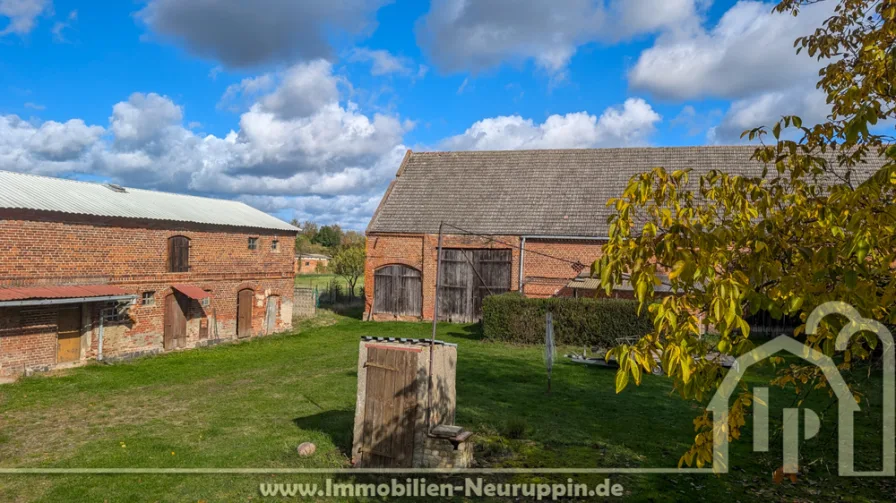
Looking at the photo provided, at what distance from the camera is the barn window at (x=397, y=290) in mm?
26625

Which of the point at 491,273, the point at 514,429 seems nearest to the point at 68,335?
the point at 514,429

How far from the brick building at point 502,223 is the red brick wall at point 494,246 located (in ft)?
0.15

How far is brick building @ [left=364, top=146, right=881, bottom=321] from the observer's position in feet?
80.7

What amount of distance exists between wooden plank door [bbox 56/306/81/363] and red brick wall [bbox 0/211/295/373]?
0.58ft

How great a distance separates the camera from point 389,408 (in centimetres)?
898

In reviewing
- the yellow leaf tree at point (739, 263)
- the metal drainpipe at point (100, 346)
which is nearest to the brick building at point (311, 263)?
the metal drainpipe at point (100, 346)

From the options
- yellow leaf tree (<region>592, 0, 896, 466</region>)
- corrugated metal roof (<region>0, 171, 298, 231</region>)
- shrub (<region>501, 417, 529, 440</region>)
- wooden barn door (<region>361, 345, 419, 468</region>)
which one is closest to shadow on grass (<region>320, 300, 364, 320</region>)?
corrugated metal roof (<region>0, 171, 298, 231</region>)

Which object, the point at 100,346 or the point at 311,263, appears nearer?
the point at 100,346

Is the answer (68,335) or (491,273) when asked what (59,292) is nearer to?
(68,335)

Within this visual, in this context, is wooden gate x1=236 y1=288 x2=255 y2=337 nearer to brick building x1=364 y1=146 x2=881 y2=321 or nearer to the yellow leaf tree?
brick building x1=364 y1=146 x2=881 y2=321

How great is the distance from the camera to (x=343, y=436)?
10.4m

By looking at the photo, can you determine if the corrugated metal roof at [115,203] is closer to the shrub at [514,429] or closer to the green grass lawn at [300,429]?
the green grass lawn at [300,429]

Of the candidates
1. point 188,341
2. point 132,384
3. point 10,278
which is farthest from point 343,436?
point 188,341

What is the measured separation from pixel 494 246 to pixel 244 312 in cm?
1127
